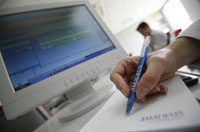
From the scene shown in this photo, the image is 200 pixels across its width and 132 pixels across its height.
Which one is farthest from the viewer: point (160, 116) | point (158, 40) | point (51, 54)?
point (158, 40)

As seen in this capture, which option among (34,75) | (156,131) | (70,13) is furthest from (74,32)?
(156,131)

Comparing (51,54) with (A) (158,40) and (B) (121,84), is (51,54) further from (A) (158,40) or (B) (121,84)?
(A) (158,40)

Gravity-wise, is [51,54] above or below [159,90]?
above

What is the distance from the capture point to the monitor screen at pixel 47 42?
0.35 m

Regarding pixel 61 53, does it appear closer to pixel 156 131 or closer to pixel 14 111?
pixel 14 111

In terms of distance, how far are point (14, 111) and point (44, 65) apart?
16 cm

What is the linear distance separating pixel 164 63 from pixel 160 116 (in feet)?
0.38

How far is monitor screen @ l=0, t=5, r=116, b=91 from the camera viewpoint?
0.35 meters

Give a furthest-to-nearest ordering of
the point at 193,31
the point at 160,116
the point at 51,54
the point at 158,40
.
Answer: the point at 158,40
the point at 51,54
the point at 193,31
the point at 160,116

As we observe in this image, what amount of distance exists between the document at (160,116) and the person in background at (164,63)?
3 cm

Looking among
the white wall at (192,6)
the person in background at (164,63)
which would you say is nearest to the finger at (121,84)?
the person in background at (164,63)

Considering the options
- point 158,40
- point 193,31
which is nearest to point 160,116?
point 193,31

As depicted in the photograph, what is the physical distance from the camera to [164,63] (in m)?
0.22

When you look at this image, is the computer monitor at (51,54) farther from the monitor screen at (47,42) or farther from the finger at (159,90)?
the finger at (159,90)
